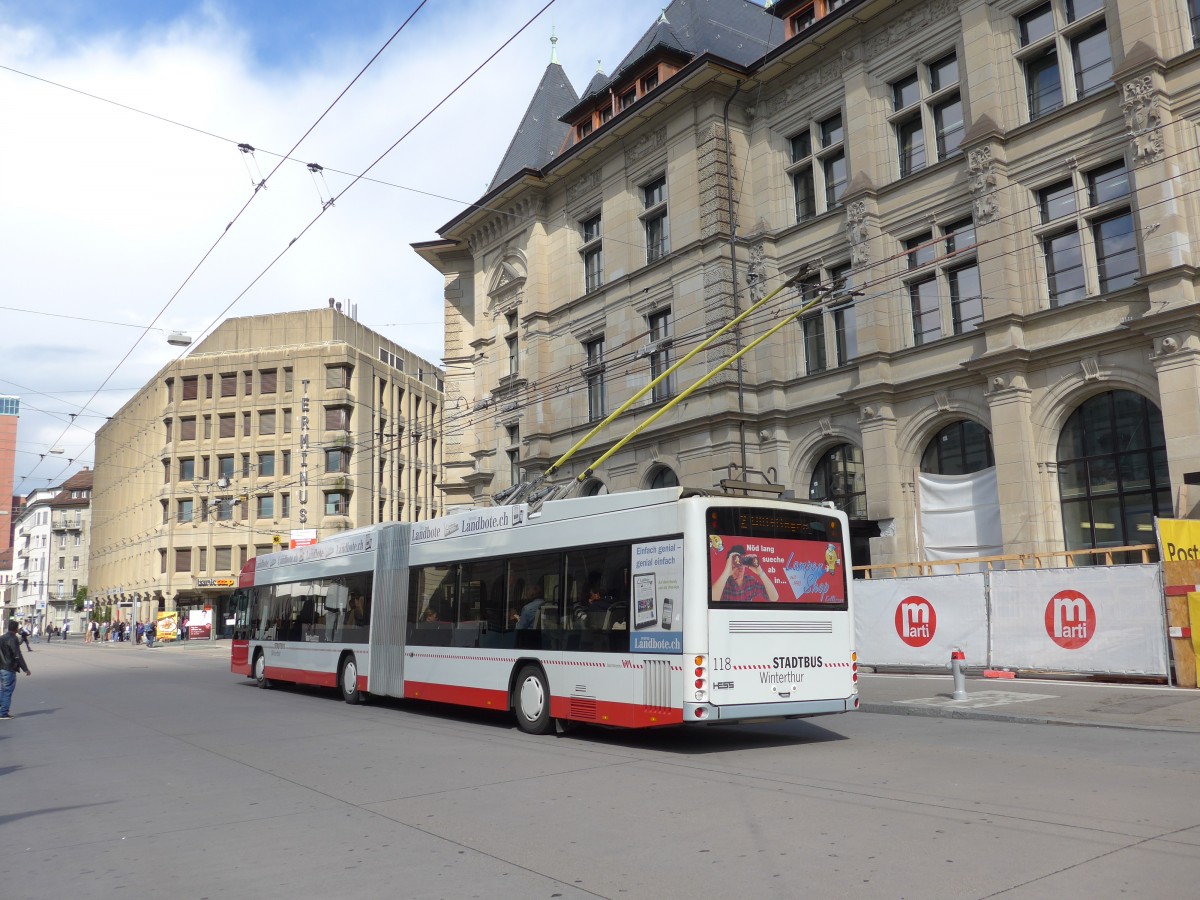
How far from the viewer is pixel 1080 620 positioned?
57.6 feet

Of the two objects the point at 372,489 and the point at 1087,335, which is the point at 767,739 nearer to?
the point at 1087,335

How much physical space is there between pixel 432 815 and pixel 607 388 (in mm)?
26078

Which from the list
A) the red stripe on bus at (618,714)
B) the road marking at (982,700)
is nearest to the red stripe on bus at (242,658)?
the red stripe on bus at (618,714)

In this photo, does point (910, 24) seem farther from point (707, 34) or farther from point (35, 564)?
point (35, 564)

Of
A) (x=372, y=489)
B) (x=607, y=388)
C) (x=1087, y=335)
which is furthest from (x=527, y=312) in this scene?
(x=372, y=489)

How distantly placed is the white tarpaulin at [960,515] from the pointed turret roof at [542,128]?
69.1 feet

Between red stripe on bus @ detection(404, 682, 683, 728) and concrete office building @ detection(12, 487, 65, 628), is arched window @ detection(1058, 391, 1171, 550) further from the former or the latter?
concrete office building @ detection(12, 487, 65, 628)

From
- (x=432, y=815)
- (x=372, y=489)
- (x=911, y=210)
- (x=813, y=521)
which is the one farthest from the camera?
(x=372, y=489)

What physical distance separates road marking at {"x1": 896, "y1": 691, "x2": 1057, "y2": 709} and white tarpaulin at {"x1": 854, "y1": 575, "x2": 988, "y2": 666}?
3.23 metres

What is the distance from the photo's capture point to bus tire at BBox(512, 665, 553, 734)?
1341 centimetres

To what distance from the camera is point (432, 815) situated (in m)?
8.04

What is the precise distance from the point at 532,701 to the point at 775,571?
3.96 metres

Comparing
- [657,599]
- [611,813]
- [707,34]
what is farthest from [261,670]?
[707,34]

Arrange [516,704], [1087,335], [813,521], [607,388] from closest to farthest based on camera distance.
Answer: [813,521] < [516,704] < [1087,335] < [607,388]
